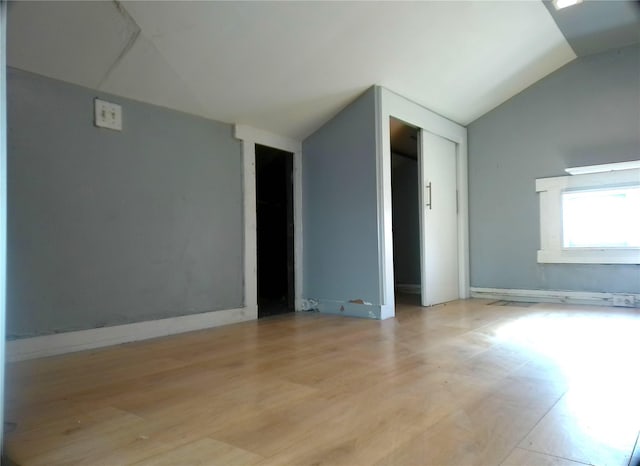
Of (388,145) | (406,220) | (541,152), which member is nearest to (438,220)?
(388,145)

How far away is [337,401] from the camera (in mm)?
1344

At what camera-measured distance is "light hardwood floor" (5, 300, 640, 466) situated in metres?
1.00

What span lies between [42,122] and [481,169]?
382 centimetres

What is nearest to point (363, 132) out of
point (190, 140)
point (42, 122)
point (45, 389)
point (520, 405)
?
point (190, 140)

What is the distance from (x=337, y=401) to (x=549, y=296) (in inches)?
129

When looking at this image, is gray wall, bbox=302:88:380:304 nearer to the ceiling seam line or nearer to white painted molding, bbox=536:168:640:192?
the ceiling seam line

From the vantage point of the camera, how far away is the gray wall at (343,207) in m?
3.14

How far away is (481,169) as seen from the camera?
4.29 meters

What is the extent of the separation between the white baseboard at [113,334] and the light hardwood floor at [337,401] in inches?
3.4

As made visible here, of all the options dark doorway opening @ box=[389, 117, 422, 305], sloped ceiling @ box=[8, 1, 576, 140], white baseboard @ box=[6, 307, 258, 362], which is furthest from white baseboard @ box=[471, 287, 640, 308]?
white baseboard @ box=[6, 307, 258, 362]

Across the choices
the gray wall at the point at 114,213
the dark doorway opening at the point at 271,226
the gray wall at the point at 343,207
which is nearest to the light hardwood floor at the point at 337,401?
the gray wall at the point at 114,213

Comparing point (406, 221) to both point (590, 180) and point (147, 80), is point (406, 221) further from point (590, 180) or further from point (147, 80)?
point (147, 80)

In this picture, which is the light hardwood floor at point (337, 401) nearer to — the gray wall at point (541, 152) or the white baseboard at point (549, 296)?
the white baseboard at point (549, 296)

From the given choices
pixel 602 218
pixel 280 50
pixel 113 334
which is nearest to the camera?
pixel 113 334
